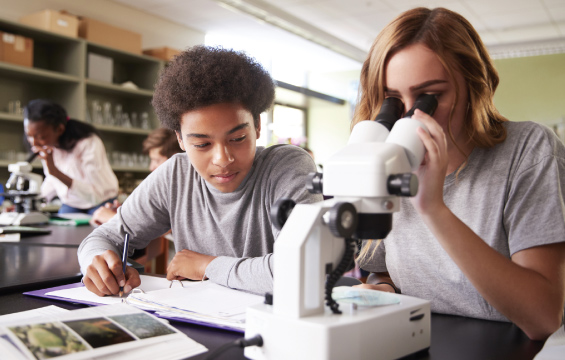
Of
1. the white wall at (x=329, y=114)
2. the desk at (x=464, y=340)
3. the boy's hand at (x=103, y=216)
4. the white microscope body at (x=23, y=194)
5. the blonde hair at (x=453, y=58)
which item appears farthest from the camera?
the white wall at (x=329, y=114)

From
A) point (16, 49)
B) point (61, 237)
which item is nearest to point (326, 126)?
point (16, 49)

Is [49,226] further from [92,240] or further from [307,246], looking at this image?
[307,246]

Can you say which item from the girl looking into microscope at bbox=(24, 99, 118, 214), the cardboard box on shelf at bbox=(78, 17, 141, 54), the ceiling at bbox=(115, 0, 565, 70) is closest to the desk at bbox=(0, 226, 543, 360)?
the girl looking into microscope at bbox=(24, 99, 118, 214)

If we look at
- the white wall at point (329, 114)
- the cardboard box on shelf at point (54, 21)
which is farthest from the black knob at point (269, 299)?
the white wall at point (329, 114)

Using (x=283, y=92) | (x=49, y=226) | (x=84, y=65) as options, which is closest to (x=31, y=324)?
(x=49, y=226)

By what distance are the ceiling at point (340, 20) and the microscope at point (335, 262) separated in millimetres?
4430

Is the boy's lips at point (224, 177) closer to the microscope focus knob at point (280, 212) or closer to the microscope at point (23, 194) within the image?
the microscope focus knob at point (280, 212)

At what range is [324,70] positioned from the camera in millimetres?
8734

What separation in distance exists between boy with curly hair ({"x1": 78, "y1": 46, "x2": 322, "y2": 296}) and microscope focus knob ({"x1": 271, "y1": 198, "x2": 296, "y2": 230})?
36 centimetres

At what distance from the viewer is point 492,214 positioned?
3.24ft

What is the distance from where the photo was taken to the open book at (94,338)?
629 mm

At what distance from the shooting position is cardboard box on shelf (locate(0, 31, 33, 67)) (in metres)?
3.83

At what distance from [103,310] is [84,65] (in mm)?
4002

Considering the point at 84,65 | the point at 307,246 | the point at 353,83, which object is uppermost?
the point at 353,83
